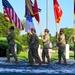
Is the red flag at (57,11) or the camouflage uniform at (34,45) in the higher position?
→ the red flag at (57,11)

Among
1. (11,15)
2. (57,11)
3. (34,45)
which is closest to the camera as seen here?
(34,45)

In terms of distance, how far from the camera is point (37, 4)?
23.2 meters

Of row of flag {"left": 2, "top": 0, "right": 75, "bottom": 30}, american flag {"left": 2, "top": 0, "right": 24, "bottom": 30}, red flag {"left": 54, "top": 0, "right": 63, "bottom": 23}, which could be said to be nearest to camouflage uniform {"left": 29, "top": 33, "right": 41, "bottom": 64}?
row of flag {"left": 2, "top": 0, "right": 75, "bottom": 30}

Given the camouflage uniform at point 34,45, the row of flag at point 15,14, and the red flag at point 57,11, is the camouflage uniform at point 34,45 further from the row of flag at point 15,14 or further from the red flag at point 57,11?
the red flag at point 57,11

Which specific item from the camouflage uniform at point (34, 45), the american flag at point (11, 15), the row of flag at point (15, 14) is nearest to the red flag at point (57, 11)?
the row of flag at point (15, 14)

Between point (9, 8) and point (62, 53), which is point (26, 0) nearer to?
point (9, 8)

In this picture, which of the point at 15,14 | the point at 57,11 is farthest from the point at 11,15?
the point at 57,11

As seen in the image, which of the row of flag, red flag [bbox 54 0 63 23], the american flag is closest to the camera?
the row of flag

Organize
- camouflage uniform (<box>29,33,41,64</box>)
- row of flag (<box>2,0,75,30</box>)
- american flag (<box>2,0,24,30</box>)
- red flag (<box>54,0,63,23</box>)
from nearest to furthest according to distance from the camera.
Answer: camouflage uniform (<box>29,33,41,64</box>) < row of flag (<box>2,0,75,30</box>) < american flag (<box>2,0,24,30</box>) < red flag (<box>54,0,63,23</box>)

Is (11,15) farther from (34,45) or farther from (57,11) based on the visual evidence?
(34,45)

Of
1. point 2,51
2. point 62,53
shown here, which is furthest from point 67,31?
point 62,53

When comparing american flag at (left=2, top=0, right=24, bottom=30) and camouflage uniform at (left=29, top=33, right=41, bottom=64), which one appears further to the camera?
american flag at (left=2, top=0, right=24, bottom=30)

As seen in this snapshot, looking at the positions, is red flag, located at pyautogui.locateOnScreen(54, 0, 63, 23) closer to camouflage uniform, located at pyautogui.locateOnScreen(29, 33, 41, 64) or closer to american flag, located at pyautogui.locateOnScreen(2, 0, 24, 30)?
american flag, located at pyautogui.locateOnScreen(2, 0, 24, 30)

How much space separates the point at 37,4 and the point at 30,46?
6.46 m
